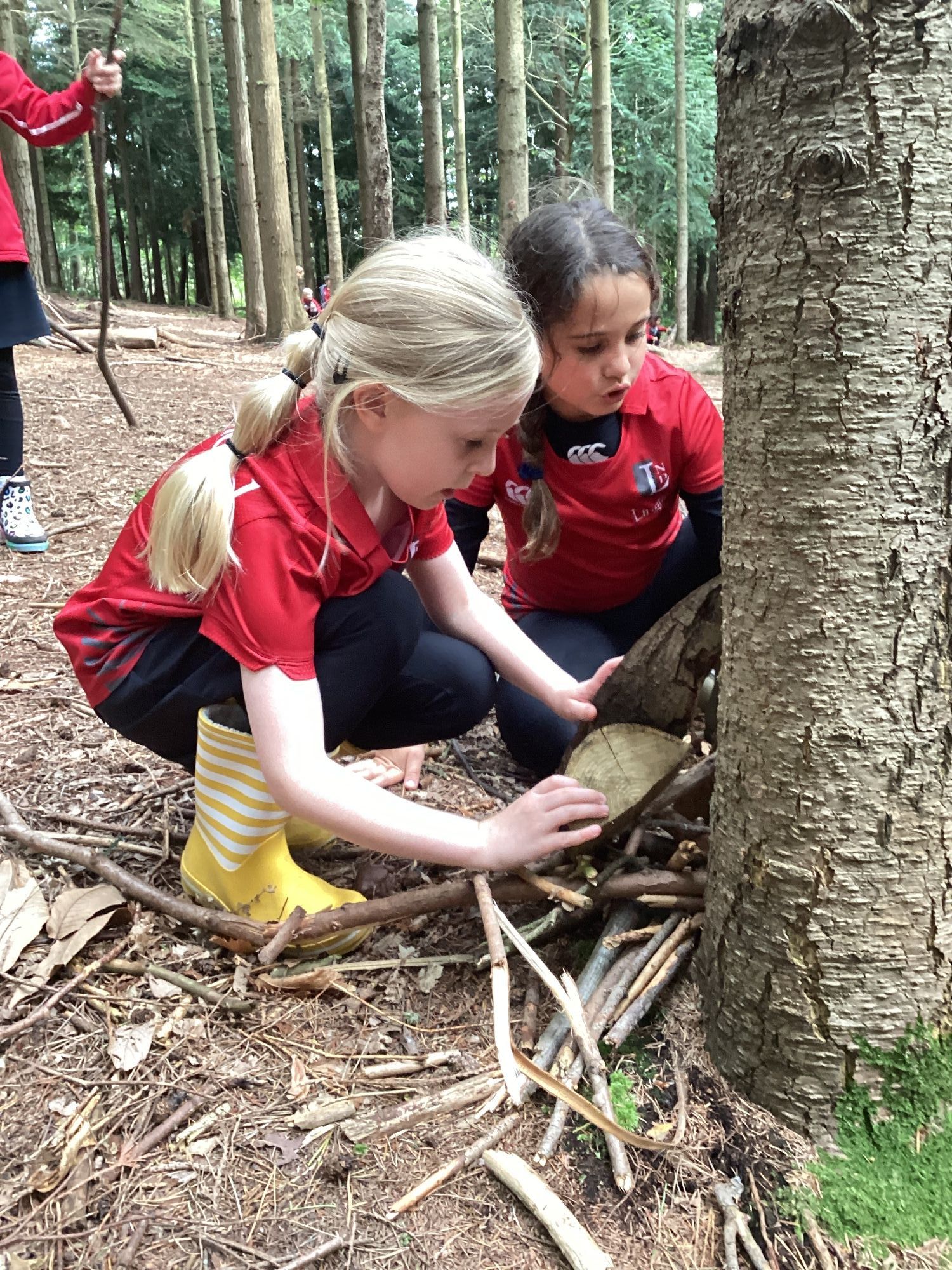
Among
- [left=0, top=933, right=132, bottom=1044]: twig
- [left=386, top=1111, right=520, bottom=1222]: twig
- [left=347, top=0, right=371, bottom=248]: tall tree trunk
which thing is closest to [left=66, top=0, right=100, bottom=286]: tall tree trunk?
[left=347, top=0, right=371, bottom=248]: tall tree trunk

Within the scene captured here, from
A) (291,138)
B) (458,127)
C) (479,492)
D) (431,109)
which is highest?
(291,138)

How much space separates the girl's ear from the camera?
148 cm

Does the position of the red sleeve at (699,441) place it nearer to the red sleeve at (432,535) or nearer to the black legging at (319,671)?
the red sleeve at (432,535)

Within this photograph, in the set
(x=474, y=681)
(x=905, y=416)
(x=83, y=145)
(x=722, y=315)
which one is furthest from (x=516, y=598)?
(x=83, y=145)

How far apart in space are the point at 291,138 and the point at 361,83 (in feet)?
52.1

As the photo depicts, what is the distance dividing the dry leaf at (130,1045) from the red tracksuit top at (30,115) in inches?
111

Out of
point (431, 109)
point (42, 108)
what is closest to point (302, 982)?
point (42, 108)

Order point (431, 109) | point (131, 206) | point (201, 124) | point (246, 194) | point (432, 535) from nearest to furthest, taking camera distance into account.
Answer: point (432, 535), point (431, 109), point (246, 194), point (201, 124), point (131, 206)

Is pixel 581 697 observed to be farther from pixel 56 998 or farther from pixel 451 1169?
pixel 56 998

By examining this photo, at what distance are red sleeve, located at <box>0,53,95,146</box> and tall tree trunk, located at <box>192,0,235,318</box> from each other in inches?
498

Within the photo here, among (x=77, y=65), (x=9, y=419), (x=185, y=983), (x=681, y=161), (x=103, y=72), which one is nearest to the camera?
(x=185, y=983)

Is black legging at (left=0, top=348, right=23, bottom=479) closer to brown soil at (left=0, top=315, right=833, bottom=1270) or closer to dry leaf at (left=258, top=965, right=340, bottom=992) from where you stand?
brown soil at (left=0, top=315, right=833, bottom=1270)

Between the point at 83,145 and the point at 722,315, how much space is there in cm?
2066

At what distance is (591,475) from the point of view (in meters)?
2.29
